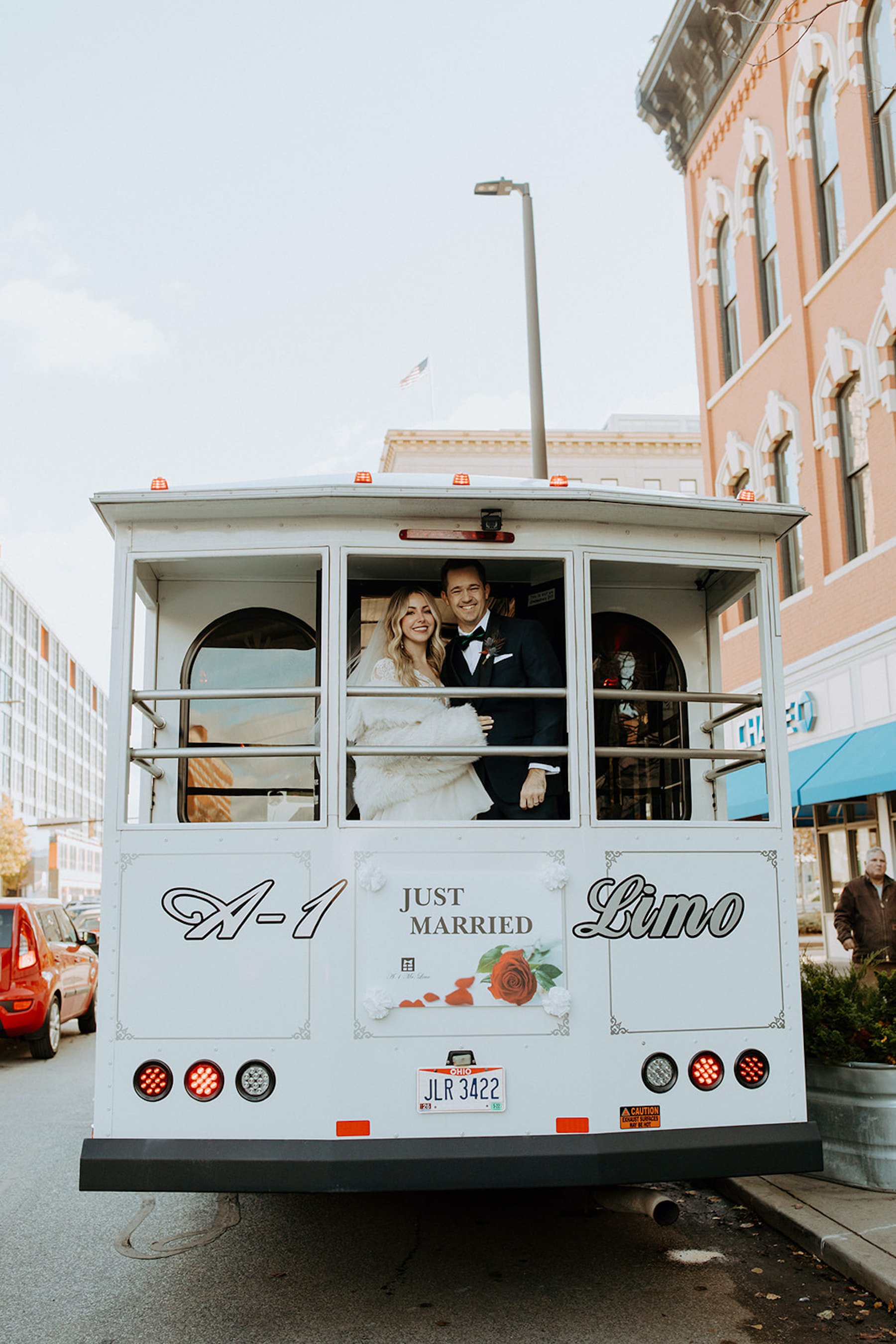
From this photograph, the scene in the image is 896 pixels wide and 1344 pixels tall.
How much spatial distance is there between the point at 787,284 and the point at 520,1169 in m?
14.3

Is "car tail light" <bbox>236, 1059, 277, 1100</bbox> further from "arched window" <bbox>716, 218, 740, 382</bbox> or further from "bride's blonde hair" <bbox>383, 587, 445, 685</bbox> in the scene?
"arched window" <bbox>716, 218, 740, 382</bbox>

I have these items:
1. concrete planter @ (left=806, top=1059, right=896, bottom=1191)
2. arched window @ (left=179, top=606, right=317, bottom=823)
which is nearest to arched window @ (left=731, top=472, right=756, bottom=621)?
concrete planter @ (left=806, top=1059, right=896, bottom=1191)

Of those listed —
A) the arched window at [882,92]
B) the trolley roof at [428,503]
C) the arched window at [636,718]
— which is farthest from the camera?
the arched window at [882,92]

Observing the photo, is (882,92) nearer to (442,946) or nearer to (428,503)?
(428,503)

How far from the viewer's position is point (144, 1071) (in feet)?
14.4

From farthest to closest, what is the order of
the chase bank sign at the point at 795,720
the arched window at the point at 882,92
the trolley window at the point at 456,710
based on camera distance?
the chase bank sign at the point at 795,720 < the arched window at the point at 882,92 < the trolley window at the point at 456,710

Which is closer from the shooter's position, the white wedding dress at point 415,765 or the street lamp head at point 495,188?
the white wedding dress at point 415,765

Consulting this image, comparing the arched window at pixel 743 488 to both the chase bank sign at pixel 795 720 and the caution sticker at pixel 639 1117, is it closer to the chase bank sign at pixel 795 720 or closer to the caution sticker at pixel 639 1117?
the chase bank sign at pixel 795 720

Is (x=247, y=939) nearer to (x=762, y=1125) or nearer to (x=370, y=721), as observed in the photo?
(x=370, y=721)

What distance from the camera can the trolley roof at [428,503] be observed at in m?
4.65

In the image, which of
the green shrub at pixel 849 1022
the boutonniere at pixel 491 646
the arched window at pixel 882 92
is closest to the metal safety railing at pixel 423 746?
the boutonniere at pixel 491 646

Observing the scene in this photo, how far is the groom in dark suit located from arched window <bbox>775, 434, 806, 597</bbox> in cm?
1076

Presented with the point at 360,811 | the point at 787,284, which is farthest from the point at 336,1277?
the point at 787,284

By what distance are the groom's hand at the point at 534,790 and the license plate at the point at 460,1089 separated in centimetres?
101
